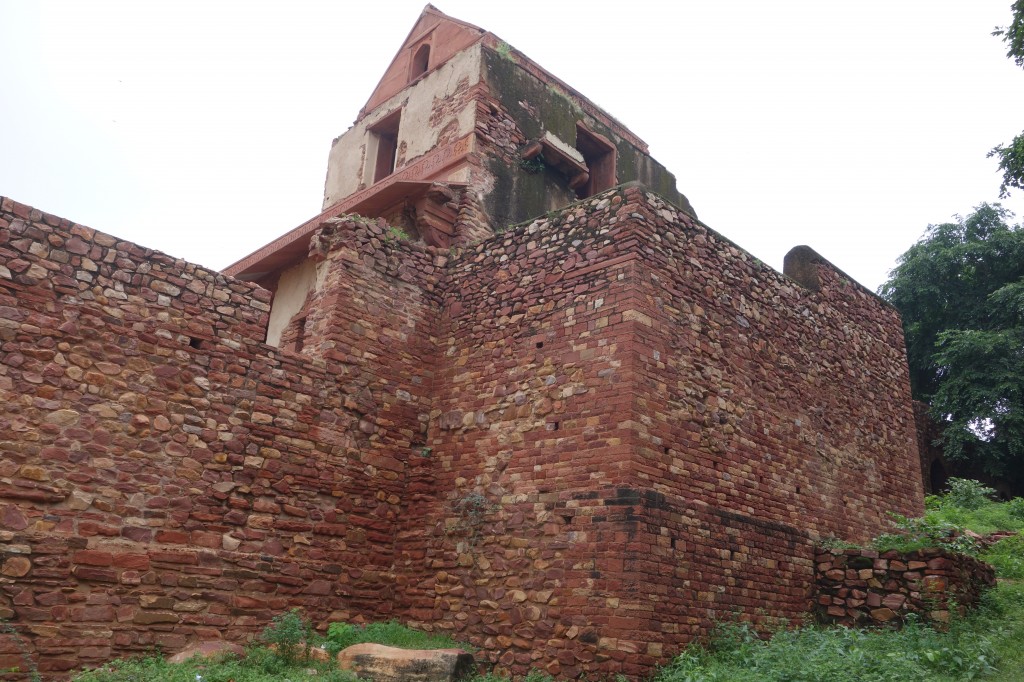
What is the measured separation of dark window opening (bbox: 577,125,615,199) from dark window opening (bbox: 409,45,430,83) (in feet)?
10.8

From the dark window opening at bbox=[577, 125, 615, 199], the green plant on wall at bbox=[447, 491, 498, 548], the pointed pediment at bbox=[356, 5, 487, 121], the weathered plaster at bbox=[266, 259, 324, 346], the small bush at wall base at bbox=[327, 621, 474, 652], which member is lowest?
the small bush at wall base at bbox=[327, 621, 474, 652]

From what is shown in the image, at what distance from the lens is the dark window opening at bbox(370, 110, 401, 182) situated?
1505 centimetres

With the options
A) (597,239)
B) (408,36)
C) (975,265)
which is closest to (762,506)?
(597,239)

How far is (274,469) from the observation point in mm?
8164

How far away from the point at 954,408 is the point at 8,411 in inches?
733

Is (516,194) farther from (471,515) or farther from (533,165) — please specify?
(471,515)

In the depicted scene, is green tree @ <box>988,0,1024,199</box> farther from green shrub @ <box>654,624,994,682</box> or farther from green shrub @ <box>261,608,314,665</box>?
green shrub @ <box>261,608,314,665</box>

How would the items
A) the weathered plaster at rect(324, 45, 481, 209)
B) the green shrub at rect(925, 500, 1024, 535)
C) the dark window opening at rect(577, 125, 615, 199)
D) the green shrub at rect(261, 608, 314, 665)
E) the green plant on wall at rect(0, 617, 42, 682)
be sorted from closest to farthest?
the green plant on wall at rect(0, 617, 42, 682) → the green shrub at rect(261, 608, 314, 665) → the green shrub at rect(925, 500, 1024, 535) → the weathered plaster at rect(324, 45, 481, 209) → the dark window opening at rect(577, 125, 615, 199)

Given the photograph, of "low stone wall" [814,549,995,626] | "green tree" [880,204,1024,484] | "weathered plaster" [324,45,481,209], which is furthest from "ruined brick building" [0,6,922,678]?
"green tree" [880,204,1024,484]

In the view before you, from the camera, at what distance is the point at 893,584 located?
873cm

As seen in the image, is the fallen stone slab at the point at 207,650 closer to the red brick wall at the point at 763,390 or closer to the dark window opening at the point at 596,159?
the red brick wall at the point at 763,390

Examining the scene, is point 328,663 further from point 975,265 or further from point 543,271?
point 975,265

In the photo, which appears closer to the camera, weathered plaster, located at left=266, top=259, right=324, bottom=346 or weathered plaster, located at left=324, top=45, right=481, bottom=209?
weathered plaster, located at left=266, top=259, right=324, bottom=346

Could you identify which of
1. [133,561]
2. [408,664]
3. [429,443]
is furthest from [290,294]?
[408,664]
